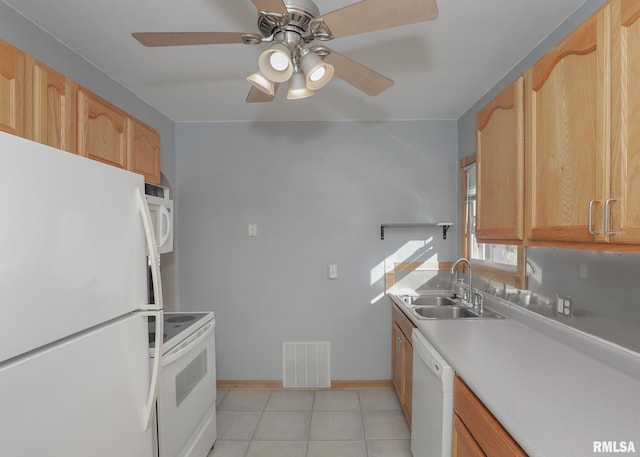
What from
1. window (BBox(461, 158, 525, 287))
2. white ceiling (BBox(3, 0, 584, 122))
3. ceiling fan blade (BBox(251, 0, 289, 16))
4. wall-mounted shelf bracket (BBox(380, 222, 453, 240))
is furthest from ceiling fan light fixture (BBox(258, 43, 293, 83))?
wall-mounted shelf bracket (BBox(380, 222, 453, 240))

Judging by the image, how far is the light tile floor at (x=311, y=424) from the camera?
216 centimetres

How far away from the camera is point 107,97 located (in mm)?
2109

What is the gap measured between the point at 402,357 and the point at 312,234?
4.16 feet

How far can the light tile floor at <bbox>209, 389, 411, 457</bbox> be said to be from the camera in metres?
2.16

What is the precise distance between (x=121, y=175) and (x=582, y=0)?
210 centimetres

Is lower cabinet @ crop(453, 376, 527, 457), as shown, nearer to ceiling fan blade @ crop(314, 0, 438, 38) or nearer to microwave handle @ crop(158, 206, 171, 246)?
ceiling fan blade @ crop(314, 0, 438, 38)

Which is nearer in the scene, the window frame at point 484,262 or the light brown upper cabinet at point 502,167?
the light brown upper cabinet at point 502,167

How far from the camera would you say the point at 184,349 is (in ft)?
5.68

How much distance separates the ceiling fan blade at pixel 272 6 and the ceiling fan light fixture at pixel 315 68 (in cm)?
17

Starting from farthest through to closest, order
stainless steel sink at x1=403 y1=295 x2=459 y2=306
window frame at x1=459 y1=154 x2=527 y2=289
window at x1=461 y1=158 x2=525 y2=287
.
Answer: stainless steel sink at x1=403 y1=295 x2=459 y2=306 < window at x1=461 y1=158 x2=525 y2=287 < window frame at x1=459 y1=154 x2=527 y2=289

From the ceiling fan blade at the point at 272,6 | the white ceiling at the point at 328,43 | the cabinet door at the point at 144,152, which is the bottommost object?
the cabinet door at the point at 144,152
